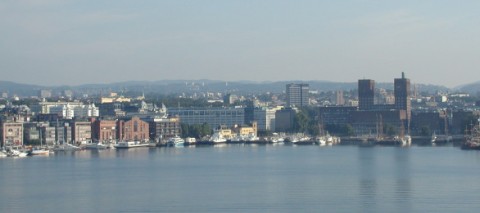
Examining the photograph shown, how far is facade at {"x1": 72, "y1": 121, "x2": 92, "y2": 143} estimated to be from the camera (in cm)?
4040

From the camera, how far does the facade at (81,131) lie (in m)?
40.4

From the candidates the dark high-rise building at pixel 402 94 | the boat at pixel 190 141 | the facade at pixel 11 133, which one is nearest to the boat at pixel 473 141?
the boat at pixel 190 141

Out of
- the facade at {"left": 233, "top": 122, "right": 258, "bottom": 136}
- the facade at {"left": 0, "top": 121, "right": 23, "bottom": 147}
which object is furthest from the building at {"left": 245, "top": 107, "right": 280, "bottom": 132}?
the facade at {"left": 0, "top": 121, "right": 23, "bottom": 147}

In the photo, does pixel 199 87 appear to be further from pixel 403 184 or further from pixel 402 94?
pixel 403 184

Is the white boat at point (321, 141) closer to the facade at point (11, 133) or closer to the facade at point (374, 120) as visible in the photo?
the facade at point (374, 120)

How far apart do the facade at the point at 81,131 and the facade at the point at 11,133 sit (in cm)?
281

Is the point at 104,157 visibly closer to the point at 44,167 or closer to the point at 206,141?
the point at 44,167

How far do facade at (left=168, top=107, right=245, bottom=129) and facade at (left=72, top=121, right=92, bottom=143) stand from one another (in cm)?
1205

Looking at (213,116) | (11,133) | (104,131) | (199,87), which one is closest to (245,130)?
(213,116)

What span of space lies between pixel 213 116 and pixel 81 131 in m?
13.9

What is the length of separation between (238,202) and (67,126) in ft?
75.8

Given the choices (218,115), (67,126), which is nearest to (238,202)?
(67,126)

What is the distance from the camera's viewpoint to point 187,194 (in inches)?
746

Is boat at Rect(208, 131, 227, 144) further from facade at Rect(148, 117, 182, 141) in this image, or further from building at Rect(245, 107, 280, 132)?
building at Rect(245, 107, 280, 132)
